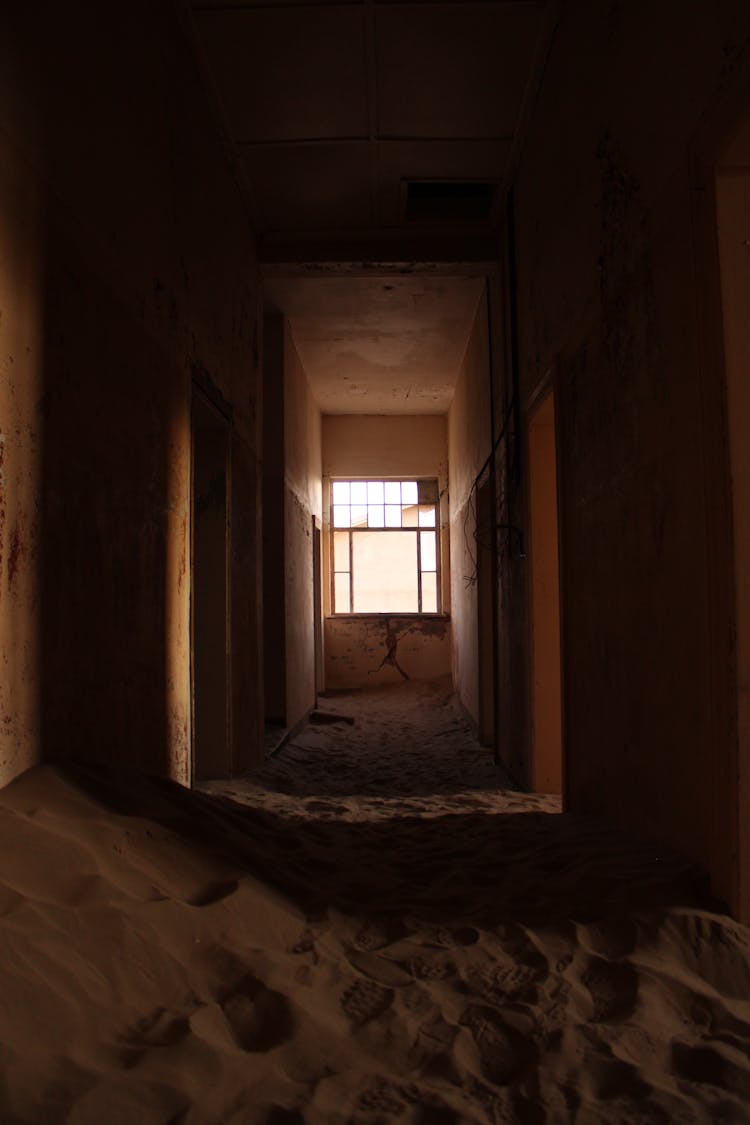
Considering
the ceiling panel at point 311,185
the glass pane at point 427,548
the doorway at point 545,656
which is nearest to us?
the doorway at point 545,656

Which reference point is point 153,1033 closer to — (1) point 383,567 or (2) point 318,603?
(2) point 318,603

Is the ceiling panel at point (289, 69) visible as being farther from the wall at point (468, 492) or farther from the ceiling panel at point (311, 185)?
the wall at point (468, 492)

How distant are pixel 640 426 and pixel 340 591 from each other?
8.38m

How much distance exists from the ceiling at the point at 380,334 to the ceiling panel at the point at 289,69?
1.62m

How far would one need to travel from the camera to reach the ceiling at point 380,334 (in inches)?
251

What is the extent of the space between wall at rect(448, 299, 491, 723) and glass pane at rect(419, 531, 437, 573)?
1.13 meters

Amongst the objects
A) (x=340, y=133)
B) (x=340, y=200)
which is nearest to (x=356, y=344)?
(x=340, y=200)

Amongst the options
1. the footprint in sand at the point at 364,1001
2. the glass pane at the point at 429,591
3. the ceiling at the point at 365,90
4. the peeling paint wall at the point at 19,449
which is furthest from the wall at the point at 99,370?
the glass pane at the point at 429,591

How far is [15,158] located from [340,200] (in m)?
3.58

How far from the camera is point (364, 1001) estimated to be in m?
1.71

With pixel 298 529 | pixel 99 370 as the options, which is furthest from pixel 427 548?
pixel 99 370

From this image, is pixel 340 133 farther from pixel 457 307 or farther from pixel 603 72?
pixel 457 307

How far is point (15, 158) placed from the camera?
78.5 inches

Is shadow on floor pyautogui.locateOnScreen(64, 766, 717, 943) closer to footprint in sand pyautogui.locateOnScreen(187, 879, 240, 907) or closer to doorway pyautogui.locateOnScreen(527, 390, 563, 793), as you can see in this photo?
footprint in sand pyautogui.locateOnScreen(187, 879, 240, 907)
